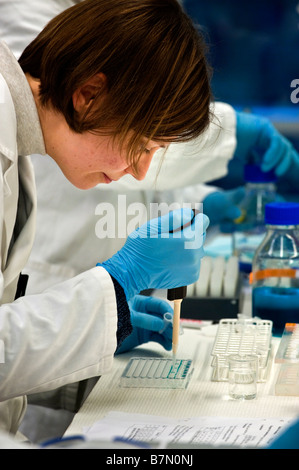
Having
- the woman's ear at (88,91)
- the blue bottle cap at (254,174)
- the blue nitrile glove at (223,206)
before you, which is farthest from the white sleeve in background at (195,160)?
the woman's ear at (88,91)

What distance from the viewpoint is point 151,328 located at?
1651mm

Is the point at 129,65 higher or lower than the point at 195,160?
higher

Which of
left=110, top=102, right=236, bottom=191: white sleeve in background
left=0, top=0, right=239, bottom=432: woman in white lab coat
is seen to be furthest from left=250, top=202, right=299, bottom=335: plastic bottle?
left=110, top=102, right=236, bottom=191: white sleeve in background

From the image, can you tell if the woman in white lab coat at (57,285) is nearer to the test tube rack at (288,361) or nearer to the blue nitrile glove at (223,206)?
the test tube rack at (288,361)

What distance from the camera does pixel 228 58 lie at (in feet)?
13.7

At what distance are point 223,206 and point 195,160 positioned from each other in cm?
51

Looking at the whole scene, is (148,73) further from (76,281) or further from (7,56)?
(76,281)

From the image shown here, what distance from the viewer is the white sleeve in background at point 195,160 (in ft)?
7.60

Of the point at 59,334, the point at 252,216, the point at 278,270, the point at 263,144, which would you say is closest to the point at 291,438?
the point at 59,334

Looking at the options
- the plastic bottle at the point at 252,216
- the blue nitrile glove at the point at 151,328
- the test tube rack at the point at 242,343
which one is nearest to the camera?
the test tube rack at the point at 242,343

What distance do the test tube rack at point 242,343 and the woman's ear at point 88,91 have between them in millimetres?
626

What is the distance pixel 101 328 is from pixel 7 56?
0.58 m

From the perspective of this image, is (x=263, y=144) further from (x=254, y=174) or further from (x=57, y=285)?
(x=57, y=285)

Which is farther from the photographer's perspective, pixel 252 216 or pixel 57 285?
pixel 252 216
